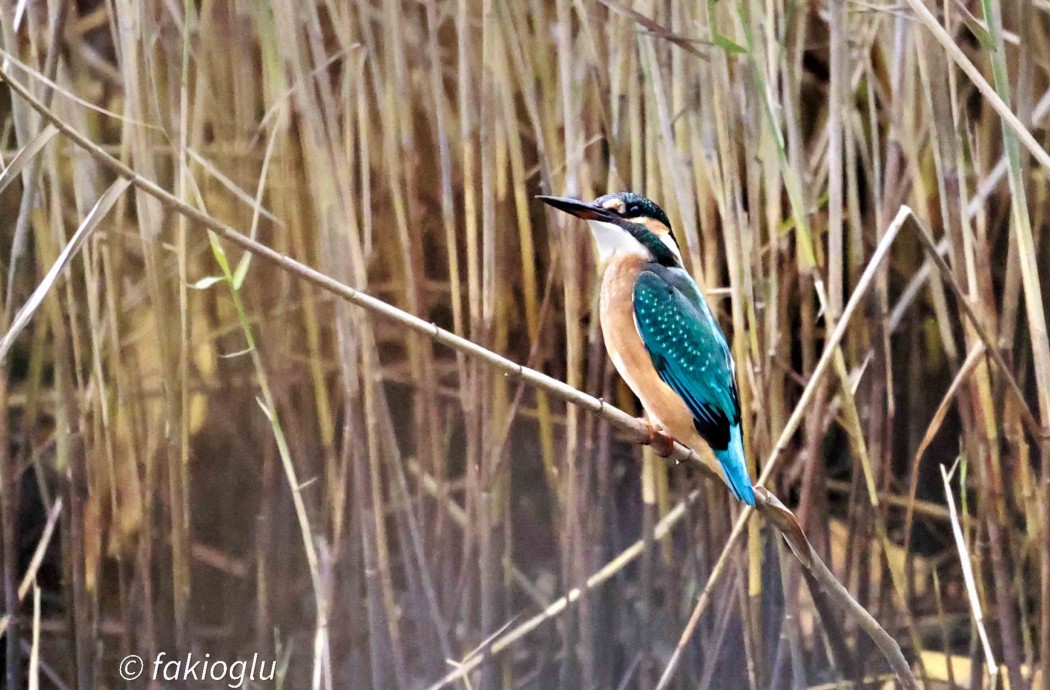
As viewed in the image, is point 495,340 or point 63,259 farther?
point 495,340

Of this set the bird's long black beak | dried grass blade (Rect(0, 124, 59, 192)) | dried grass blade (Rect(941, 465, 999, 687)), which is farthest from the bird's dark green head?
dried grass blade (Rect(0, 124, 59, 192))

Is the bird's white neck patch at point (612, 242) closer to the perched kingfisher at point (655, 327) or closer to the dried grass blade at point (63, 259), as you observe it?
the perched kingfisher at point (655, 327)

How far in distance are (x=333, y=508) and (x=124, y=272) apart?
405mm

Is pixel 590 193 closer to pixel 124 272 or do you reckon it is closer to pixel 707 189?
pixel 707 189

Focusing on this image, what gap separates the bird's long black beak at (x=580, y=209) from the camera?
116 cm

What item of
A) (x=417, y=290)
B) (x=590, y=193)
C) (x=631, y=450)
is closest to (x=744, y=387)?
(x=631, y=450)

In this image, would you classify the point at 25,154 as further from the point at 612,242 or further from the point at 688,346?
the point at 688,346

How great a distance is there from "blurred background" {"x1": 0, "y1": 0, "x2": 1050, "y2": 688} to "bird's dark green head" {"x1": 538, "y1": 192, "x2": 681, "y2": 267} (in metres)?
0.03

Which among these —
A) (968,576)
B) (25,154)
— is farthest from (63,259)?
(968,576)

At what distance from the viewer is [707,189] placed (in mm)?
1183

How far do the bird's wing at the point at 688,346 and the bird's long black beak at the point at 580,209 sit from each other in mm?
88

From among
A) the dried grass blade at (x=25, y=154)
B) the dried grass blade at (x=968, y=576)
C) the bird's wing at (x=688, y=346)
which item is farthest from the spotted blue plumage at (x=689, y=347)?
the dried grass blade at (x=25, y=154)

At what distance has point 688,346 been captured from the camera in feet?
3.79

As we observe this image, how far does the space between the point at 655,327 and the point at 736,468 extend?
20 cm
